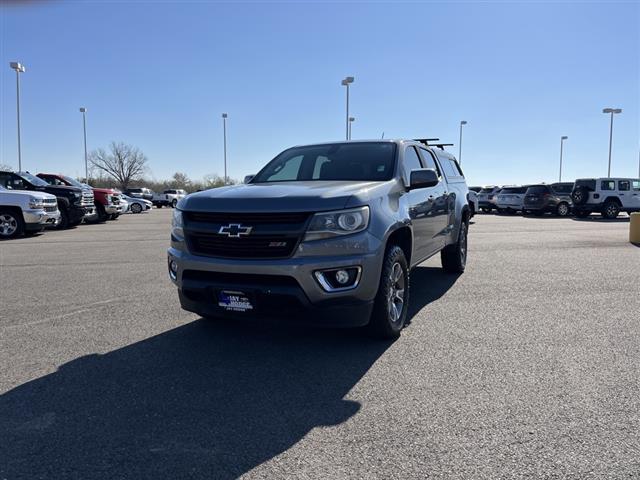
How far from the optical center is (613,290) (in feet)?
22.5

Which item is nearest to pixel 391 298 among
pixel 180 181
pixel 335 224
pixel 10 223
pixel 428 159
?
pixel 335 224

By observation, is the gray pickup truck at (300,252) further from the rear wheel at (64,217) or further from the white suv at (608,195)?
the white suv at (608,195)

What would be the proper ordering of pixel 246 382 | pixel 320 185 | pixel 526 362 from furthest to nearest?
pixel 320 185, pixel 526 362, pixel 246 382

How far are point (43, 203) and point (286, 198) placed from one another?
1320 cm

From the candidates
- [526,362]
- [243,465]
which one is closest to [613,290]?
[526,362]

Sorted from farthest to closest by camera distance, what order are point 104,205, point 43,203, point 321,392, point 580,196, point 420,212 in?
point 580,196, point 104,205, point 43,203, point 420,212, point 321,392

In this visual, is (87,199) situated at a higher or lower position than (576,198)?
lower

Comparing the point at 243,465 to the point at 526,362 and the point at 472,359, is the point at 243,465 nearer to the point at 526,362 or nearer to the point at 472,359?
the point at 472,359

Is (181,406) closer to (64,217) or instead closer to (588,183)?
(64,217)

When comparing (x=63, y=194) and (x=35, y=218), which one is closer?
(x=35, y=218)

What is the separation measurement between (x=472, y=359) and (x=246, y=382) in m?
1.85

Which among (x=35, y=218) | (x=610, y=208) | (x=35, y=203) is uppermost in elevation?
(x=35, y=203)

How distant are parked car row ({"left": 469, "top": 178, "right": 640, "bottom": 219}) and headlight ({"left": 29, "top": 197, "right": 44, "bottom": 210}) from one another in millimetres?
23020

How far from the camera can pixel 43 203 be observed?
14.6 meters
